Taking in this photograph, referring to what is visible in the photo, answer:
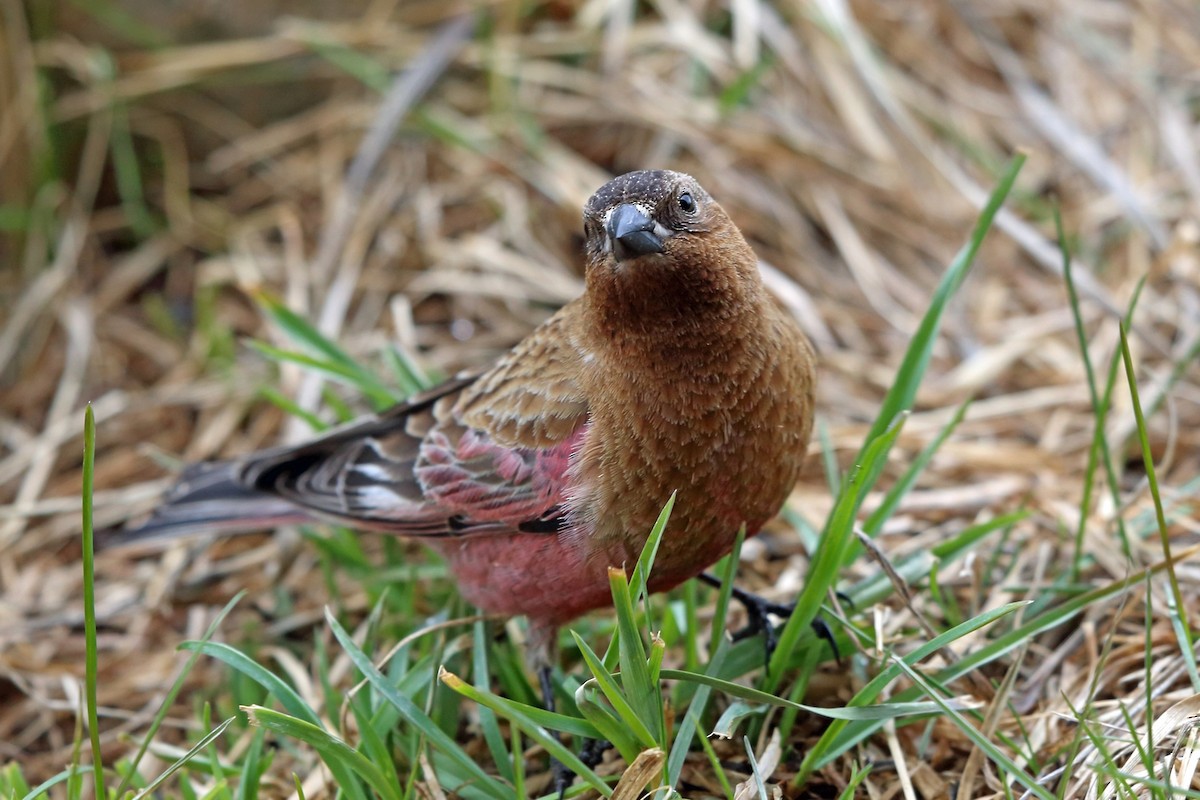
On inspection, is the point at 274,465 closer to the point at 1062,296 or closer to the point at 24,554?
the point at 24,554

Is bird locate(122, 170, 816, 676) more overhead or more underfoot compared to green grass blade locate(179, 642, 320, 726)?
more overhead

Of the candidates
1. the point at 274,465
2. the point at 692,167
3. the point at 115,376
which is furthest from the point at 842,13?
the point at 115,376

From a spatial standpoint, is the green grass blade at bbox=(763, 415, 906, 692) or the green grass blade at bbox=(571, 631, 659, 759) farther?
the green grass blade at bbox=(763, 415, 906, 692)

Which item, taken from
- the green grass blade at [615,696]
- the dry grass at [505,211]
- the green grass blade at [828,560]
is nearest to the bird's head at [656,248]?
the green grass blade at [828,560]

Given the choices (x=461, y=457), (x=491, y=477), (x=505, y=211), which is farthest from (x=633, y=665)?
(x=505, y=211)

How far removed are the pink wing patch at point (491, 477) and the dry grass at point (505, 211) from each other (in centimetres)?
68

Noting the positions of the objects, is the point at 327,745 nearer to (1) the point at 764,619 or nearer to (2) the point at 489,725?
(2) the point at 489,725

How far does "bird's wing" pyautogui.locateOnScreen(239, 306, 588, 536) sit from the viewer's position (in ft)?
9.78

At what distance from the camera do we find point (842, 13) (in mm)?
4988

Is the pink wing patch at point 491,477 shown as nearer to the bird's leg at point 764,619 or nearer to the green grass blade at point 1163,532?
the bird's leg at point 764,619

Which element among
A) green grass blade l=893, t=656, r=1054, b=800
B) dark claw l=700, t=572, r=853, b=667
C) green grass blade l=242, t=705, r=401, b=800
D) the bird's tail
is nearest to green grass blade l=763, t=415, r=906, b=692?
dark claw l=700, t=572, r=853, b=667

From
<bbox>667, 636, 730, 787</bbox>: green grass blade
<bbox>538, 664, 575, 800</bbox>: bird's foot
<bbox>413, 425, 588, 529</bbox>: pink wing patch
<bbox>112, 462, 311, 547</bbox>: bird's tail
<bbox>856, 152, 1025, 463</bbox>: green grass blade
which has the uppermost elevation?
<bbox>856, 152, 1025, 463</bbox>: green grass blade

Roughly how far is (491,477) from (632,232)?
2.83 ft

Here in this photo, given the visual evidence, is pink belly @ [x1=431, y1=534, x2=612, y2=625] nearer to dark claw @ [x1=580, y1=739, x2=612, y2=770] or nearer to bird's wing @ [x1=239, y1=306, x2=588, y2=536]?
bird's wing @ [x1=239, y1=306, x2=588, y2=536]
